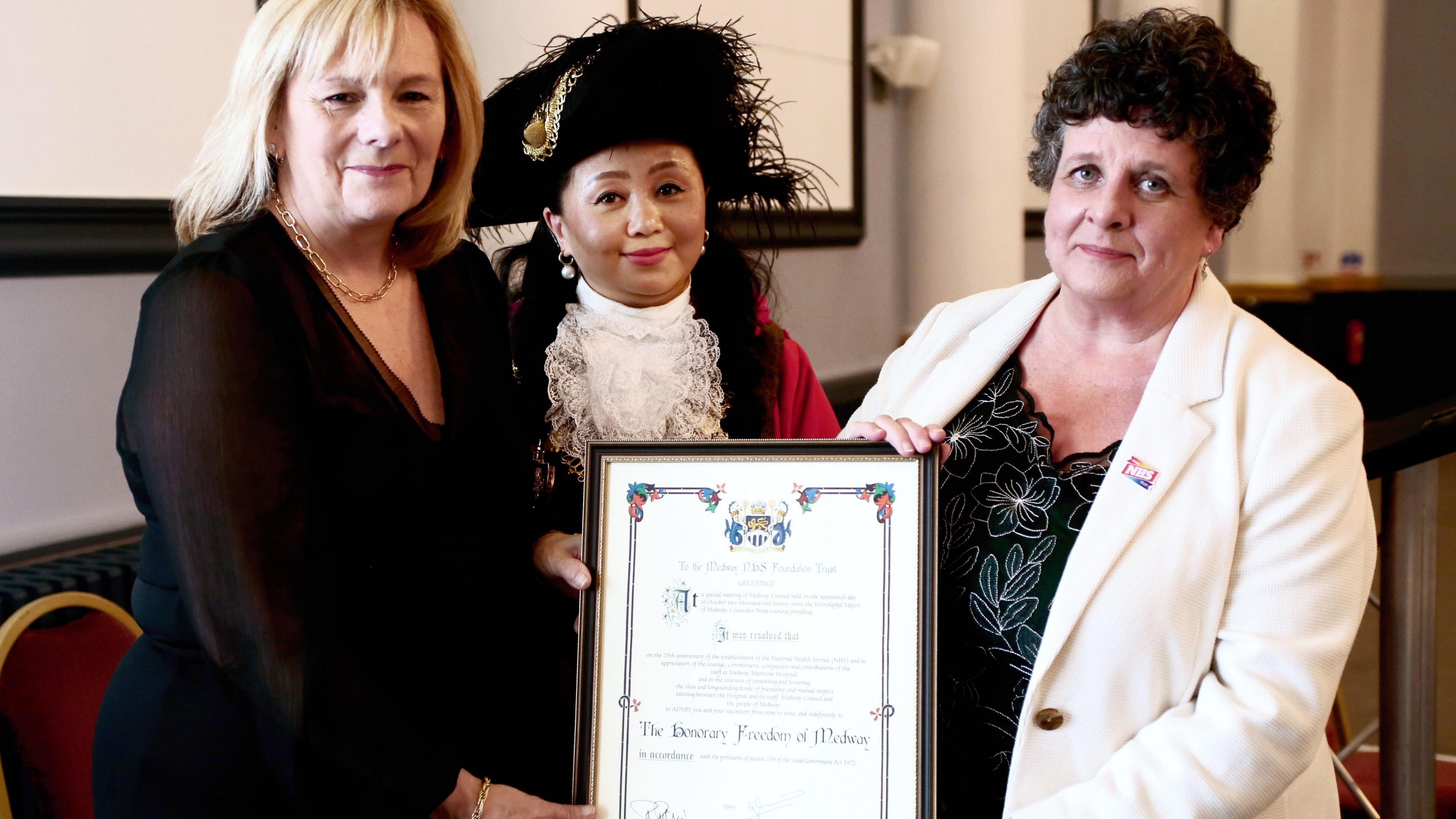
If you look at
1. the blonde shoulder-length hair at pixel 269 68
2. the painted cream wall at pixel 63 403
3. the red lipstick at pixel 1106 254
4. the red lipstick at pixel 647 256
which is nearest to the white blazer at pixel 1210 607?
the red lipstick at pixel 1106 254

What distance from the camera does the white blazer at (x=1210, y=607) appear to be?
1441 mm

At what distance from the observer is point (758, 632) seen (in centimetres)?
148

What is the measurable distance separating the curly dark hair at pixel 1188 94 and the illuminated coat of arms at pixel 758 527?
2.29 feet

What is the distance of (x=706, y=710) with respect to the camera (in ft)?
4.85

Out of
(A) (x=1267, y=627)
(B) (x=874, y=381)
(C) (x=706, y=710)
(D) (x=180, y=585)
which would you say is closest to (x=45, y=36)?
(D) (x=180, y=585)

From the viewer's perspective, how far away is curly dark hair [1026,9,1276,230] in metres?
1.51

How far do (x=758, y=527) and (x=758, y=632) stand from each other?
0.45ft

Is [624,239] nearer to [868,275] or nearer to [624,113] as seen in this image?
[624,113]

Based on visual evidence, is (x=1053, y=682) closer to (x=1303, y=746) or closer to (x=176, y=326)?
(x=1303, y=746)

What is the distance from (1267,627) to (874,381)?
12.6 feet

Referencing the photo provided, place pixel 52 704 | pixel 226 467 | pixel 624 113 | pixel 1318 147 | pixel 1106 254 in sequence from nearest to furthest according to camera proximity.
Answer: pixel 226 467, pixel 1106 254, pixel 624 113, pixel 52 704, pixel 1318 147
